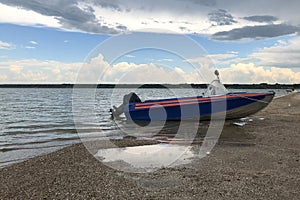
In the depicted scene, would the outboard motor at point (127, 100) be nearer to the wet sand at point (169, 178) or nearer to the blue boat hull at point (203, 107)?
the blue boat hull at point (203, 107)

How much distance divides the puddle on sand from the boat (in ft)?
19.2

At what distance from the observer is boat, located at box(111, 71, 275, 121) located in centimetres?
1519

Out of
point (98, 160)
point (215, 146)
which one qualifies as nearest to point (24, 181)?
point (98, 160)

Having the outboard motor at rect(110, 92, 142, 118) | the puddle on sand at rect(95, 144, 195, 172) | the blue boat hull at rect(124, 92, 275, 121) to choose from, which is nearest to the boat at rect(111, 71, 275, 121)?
the blue boat hull at rect(124, 92, 275, 121)

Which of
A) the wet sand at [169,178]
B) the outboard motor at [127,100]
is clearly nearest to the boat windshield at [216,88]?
the outboard motor at [127,100]

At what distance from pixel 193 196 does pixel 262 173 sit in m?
2.23

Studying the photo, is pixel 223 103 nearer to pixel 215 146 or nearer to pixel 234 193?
pixel 215 146

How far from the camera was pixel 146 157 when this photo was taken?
8.48 metres

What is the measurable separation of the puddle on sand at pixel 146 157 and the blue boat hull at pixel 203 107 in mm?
5846

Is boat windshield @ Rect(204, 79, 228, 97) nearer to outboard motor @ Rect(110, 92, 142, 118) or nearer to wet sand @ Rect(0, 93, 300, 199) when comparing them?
outboard motor @ Rect(110, 92, 142, 118)

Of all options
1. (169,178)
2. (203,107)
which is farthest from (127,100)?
(169,178)

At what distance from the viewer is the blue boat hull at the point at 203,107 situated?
15.2 m

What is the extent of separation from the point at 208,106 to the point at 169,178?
32.8 feet

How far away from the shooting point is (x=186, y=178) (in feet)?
20.1
